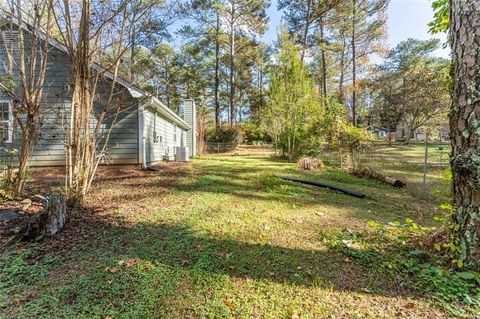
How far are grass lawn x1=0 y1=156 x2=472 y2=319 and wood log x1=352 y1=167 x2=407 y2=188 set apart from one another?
233 cm

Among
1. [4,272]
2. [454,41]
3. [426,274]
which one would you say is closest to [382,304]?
[426,274]

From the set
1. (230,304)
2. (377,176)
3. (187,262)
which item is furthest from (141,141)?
(377,176)

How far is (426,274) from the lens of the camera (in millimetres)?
2072

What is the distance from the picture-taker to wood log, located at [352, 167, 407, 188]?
6.30 m

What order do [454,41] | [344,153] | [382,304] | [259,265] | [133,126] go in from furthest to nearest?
[344,153], [133,126], [259,265], [454,41], [382,304]

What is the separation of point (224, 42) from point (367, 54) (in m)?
13.0

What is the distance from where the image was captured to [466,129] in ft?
6.41

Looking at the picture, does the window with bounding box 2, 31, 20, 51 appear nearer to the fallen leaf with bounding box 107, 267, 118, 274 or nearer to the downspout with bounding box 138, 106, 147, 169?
the downspout with bounding box 138, 106, 147, 169

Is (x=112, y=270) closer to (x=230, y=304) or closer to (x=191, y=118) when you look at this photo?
(x=230, y=304)

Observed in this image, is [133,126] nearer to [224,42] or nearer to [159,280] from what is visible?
[159,280]

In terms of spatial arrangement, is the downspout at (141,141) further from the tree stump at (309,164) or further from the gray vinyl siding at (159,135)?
the tree stump at (309,164)

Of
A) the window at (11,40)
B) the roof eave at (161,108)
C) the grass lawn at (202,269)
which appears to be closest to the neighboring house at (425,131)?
the roof eave at (161,108)

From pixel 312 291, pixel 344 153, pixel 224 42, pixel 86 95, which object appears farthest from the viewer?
pixel 224 42

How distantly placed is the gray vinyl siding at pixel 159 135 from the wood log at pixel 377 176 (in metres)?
7.21
